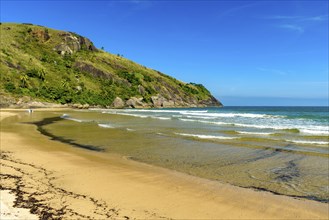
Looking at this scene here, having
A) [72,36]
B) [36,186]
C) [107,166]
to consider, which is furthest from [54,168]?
[72,36]

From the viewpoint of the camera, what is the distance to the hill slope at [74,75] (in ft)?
312

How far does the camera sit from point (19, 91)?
280 ft

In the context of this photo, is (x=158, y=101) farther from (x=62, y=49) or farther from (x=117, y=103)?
(x=62, y=49)

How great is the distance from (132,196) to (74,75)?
119862mm

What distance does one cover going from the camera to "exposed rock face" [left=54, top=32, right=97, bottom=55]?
13750 centimetres

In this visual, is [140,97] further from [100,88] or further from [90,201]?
[90,201]

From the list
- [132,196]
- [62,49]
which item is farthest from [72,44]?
[132,196]

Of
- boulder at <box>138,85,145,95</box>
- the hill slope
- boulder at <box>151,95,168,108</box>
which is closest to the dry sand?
the hill slope

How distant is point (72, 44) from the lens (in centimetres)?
14412

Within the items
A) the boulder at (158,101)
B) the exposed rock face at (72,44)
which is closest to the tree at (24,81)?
the exposed rock face at (72,44)

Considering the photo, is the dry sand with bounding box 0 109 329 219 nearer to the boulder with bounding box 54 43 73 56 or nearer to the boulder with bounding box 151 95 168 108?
the boulder with bounding box 151 95 168 108

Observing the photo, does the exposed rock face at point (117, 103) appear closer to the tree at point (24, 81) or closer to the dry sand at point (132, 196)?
the tree at point (24, 81)

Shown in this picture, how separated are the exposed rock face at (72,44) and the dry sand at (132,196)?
136m

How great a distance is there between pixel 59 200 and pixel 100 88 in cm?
11801
